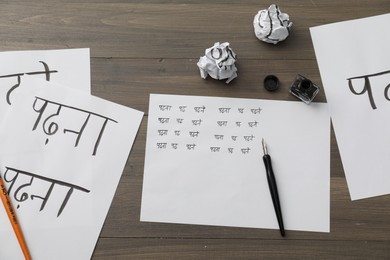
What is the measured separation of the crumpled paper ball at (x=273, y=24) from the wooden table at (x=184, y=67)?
0.8 inches

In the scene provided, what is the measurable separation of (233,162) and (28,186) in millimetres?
308

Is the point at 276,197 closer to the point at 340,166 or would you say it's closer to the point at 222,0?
the point at 340,166

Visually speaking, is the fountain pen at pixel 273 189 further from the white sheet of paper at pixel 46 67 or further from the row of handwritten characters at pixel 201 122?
the white sheet of paper at pixel 46 67

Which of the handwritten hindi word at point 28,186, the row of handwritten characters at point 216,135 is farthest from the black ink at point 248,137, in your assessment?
the handwritten hindi word at point 28,186

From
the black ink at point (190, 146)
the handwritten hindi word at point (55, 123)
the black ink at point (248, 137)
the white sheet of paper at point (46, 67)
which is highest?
the white sheet of paper at point (46, 67)

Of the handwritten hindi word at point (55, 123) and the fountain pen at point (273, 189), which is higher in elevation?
the handwritten hindi word at point (55, 123)

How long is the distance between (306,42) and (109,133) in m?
0.34

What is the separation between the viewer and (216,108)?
2.01ft

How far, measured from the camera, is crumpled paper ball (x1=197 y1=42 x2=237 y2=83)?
0.59 metres

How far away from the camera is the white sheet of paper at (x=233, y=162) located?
0.59 meters

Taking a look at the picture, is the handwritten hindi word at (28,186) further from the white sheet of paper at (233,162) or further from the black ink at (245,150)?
the black ink at (245,150)

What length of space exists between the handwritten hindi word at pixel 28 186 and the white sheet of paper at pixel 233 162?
0.11 metres

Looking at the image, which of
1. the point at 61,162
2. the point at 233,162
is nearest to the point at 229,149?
the point at 233,162

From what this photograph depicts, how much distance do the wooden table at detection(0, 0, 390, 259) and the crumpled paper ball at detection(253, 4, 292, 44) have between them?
0.8 inches
